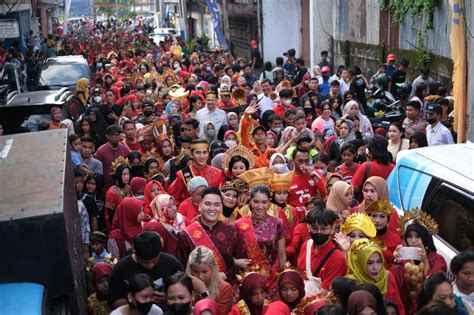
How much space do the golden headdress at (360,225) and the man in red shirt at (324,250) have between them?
113mm

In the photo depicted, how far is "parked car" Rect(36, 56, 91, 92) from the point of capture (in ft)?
69.6

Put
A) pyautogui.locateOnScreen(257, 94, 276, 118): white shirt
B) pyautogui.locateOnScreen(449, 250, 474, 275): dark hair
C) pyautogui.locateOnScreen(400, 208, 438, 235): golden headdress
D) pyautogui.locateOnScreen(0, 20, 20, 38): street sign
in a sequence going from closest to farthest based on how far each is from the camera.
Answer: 1. pyautogui.locateOnScreen(449, 250, 474, 275): dark hair
2. pyautogui.locateOnScreen(400, 208, 438, 235): golden headdress
3. pyautogui.locateOnScreen(257, 94, 276, 118): white shirt
4. pyautogui.locateOnScreen(0, 20, 20, 38): street sign

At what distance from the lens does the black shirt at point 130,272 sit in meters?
6.36

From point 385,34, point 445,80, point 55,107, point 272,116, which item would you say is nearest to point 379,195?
point 272,116

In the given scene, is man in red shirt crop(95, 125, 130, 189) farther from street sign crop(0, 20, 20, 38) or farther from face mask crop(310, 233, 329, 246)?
street sign crop(0, 20, 20, 38)

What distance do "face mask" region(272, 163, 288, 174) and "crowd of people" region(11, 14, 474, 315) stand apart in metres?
0.03

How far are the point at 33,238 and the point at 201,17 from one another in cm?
5116

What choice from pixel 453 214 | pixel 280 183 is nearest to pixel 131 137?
pixel 280 183

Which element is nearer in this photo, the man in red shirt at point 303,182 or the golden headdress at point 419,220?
the golden headdress at point 419,220

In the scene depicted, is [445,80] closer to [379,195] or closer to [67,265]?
[379,195]

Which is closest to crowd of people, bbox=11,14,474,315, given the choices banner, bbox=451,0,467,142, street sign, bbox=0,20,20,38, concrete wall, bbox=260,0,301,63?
banner, bbox=451,0,467,142

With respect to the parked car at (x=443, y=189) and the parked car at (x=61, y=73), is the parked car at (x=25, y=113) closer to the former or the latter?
the parked car at (x=61, y=73)

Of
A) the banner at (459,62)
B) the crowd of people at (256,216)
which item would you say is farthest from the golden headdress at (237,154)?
the banner at (459,62)

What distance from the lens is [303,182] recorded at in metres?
9.30
